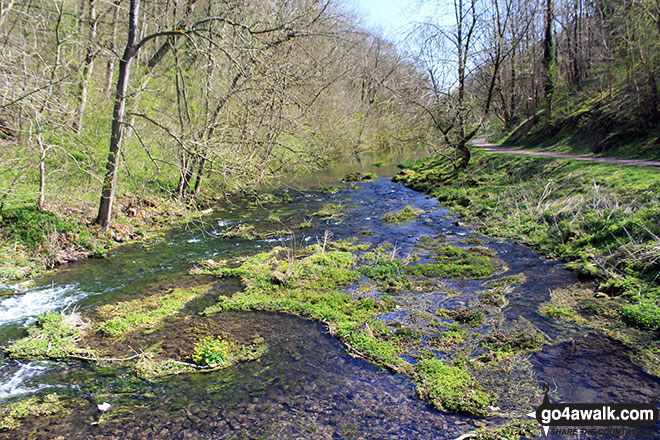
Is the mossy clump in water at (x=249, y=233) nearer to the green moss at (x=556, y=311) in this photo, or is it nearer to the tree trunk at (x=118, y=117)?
the tree trunk at (x=118, y=117)

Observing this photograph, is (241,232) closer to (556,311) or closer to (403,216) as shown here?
(403,216)

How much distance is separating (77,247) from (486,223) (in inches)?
424

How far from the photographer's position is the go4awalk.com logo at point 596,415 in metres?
4.36

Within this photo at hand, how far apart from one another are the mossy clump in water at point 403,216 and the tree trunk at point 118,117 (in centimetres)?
796

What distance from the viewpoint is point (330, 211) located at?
15.1m

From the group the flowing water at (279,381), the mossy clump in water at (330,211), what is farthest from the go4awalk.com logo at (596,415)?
the mossy clump in water at (330,211)

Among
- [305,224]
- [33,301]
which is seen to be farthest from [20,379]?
[305,224]

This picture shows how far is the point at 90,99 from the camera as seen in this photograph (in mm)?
14422

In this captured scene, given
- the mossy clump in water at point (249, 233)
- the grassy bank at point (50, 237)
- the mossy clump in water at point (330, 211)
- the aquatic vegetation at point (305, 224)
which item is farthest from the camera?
the mossy clump in water at point (330, 211)

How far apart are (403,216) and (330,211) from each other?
2.62 m

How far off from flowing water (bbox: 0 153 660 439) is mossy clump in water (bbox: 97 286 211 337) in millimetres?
293

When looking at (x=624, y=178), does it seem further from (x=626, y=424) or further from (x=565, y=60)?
(x=565, y=60)

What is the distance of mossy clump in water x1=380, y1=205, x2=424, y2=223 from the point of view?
13.7m

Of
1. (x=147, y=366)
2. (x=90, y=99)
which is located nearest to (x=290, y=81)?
(x=90, y=99)
